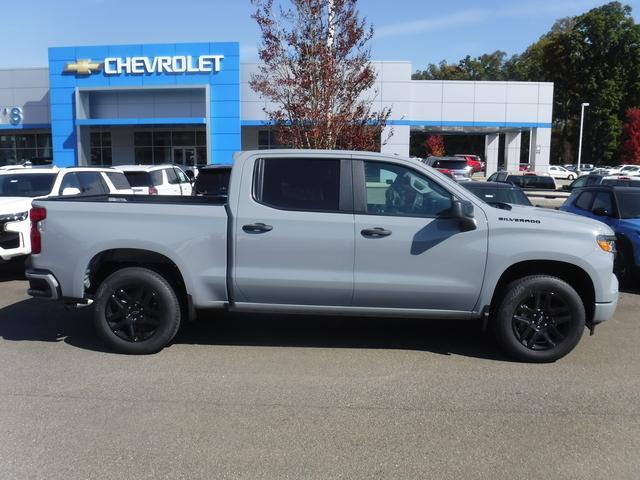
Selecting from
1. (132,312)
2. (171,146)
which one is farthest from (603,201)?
(171,146)

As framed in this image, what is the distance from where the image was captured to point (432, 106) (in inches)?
1503

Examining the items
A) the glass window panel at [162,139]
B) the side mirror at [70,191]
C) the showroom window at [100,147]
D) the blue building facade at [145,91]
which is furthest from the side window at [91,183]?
the showroom window at [100,147]

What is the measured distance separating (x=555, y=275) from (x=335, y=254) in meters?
2.10

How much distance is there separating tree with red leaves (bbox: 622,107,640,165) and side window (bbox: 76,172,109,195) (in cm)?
6543

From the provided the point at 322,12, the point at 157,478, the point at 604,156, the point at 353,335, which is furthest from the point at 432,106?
the point at 604,156

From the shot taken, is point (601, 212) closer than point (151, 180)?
Yes

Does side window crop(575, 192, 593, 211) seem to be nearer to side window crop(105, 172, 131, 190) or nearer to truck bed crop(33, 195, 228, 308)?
truck bed crop(33, 195, 228, 308)

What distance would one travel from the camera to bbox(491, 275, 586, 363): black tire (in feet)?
17.2

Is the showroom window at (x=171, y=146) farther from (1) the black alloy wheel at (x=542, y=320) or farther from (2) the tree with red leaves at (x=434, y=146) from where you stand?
(1) the black alloy wheel at (x=542, y=320)

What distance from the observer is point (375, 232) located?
17.1 ft

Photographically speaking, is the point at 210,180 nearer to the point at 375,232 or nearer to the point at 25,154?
the point at 375,232

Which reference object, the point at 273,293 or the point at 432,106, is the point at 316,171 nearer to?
the point at 273,293

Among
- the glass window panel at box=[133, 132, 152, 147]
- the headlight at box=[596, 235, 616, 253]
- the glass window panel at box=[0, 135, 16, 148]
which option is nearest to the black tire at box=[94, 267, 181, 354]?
the headlight at box=[596, 235, 616, 253]

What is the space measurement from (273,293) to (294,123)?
30.0 feet
